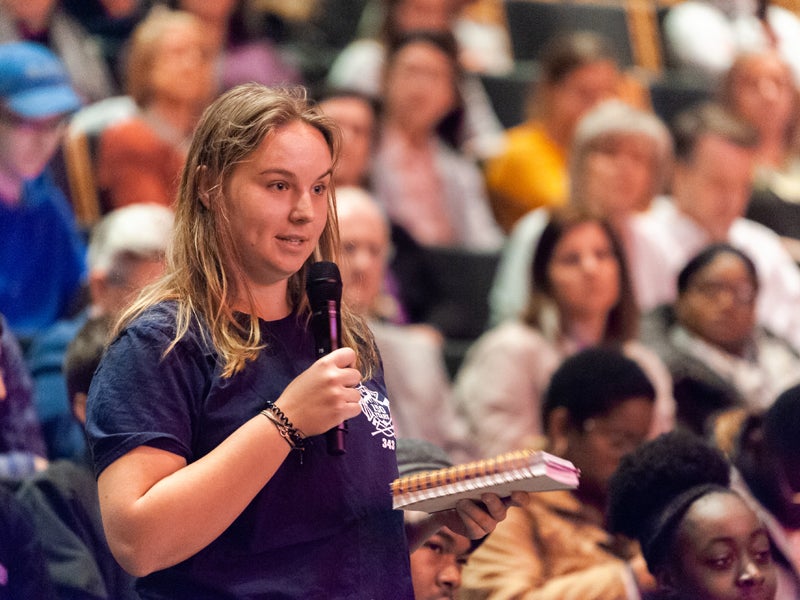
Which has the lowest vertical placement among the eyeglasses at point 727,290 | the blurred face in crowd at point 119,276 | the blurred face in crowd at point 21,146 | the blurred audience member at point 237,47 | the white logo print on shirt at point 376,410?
the eyeglasses at point 727,290

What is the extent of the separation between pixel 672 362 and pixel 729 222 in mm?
816

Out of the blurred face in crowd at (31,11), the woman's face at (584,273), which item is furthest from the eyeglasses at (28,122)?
the woman's face at (584,273)

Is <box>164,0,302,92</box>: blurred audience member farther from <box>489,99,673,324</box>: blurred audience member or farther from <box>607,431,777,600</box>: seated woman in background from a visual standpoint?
<box>607,431,777,600</box>: seated woman in background

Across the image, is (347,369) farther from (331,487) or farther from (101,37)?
(101,37)

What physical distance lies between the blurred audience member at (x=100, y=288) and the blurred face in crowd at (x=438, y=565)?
37.2 inches

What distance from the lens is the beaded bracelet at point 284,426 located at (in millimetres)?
1285

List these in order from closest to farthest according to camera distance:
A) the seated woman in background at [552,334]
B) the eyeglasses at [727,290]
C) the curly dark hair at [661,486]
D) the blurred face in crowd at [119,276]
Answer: the curly dark hair at [661,486] < the blurred face in crowd at [119,276] < the seated woman in background at [552,334] < the eyeglasses at [727,290]

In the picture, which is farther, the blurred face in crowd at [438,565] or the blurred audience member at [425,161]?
the blurred audience member at [425,161]

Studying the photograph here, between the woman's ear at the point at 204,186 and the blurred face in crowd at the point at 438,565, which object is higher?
the woman's ear at the point at 204,186

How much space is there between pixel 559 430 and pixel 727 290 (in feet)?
2.88

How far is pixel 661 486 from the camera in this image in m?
1.96

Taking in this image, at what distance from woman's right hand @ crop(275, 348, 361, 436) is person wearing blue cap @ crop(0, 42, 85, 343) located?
70.5 inches

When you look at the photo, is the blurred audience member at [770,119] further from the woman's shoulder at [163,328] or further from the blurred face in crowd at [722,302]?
the woman's shoulder at [163,328]

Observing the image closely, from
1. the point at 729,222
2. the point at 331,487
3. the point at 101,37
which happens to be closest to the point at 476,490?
the point at 331,487
